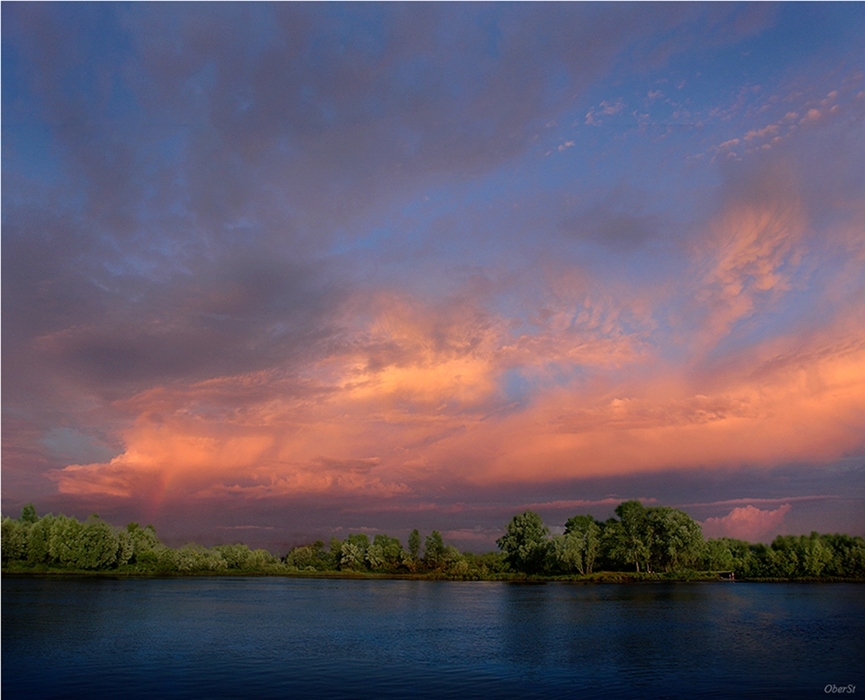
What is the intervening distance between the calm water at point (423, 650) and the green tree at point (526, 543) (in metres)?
87.0

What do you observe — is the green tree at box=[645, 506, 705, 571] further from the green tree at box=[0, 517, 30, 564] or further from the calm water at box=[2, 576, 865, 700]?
the green tree at box=[0, 517, 30, 564]

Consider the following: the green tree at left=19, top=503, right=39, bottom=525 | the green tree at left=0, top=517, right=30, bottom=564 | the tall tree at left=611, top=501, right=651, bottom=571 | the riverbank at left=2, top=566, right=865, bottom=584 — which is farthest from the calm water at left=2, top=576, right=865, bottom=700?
the green tree at left=19, top=503, right=39, bottom=525

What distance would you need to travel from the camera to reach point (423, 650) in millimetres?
49812

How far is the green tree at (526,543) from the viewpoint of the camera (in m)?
174

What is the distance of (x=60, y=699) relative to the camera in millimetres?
34969

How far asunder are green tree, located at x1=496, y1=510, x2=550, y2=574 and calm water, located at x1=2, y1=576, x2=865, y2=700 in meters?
87.0

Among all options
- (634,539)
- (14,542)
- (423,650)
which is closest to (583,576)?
(634,539)

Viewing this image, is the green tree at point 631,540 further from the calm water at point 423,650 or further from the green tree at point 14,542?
the green tree at point 14,542

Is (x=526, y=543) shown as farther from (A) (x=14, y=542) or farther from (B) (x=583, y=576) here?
(A) (x=14, y=542)

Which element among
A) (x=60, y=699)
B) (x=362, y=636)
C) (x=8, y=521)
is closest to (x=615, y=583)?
(x=362, y=636)

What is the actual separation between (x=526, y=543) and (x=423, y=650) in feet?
434

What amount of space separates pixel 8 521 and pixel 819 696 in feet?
613

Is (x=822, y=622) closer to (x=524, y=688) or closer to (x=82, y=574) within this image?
(x=524, y=688)

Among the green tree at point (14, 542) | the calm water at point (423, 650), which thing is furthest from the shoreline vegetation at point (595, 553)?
the calm water at point (423, 650)
